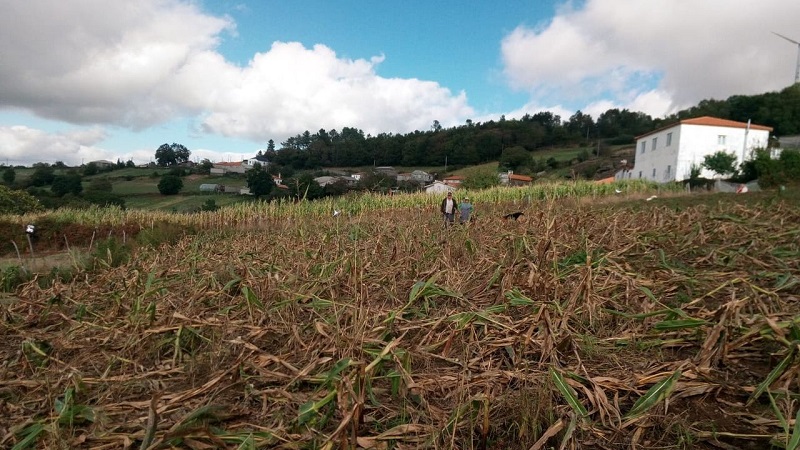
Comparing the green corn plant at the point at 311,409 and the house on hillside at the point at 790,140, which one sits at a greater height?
the house on hillside at the point at 790,140

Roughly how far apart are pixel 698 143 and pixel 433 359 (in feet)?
128

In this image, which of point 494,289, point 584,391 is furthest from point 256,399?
point 494,289

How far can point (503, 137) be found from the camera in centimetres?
6562

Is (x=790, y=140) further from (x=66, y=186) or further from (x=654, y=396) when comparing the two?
(x=66, y=186)

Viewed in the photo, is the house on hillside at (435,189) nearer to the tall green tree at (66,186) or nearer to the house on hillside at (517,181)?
the house on hillside at (517,181)

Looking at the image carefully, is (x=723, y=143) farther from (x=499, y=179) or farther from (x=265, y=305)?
(x=265, y=305)

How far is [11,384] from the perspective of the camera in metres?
1.83

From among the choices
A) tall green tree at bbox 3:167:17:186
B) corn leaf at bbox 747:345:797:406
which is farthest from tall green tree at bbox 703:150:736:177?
tall green tree at bbox 3:167:17:186

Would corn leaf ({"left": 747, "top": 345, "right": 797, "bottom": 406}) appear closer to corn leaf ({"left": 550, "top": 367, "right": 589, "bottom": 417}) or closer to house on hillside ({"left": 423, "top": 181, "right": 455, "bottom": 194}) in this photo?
corn leaf ({"left": 550, "top": 367, "right": 589, "bottom": 417})

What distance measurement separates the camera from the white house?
104ft

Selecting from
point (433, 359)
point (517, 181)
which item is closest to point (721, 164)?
point (517, 181)

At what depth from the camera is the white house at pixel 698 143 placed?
104 feet

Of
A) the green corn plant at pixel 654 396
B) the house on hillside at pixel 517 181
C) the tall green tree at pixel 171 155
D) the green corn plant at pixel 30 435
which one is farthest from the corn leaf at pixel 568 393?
the tall green tree at pixel 171 155

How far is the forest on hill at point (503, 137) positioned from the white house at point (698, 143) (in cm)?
1983
